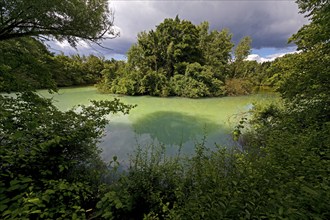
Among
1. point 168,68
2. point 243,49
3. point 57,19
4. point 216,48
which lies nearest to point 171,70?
point 168,68

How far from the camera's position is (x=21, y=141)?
2248 millimetres

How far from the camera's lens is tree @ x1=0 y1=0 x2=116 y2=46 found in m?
2.52

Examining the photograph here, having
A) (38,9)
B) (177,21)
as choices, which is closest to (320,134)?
(38,9)

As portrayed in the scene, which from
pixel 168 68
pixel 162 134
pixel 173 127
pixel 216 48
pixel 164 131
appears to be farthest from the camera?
pixel 216 48

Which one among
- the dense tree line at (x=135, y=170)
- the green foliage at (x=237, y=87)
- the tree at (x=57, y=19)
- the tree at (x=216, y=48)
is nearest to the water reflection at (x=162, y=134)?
the dense tree line at (x=135, y=170)

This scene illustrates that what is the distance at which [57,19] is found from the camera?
301 cm

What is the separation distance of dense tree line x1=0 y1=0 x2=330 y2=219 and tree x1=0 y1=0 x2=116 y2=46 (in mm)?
383

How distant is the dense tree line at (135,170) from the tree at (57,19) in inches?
15.1

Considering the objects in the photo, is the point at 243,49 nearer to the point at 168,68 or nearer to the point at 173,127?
the point at 168,68

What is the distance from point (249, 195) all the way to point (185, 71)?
1585cm

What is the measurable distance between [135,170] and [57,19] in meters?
2.68

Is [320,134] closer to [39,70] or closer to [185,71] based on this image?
[39,70]

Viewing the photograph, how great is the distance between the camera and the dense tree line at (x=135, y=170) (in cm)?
142

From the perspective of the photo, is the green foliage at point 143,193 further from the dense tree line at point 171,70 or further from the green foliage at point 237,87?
the green foliage at point 237,87
